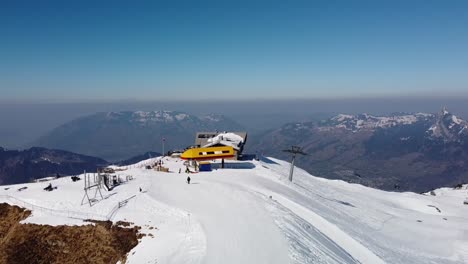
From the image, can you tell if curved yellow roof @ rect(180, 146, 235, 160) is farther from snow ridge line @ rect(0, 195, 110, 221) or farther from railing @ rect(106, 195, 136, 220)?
snow ridge line @ rect(0, 195, 110, 221)

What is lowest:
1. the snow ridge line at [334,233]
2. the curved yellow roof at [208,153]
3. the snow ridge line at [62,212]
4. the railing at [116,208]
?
the snow ridge line at [334,233]

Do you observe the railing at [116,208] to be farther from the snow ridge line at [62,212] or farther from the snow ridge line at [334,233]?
the snow ridge line at [334,233]

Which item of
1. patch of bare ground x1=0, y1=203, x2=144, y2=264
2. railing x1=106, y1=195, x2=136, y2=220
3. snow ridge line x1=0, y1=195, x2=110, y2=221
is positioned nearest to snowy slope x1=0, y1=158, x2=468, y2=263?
snow ridge line x1=0, y1=195, x2=110, y2=221

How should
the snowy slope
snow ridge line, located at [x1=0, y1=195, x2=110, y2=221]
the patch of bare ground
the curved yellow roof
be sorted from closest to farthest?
1. the snowy slope
2. the patch of bare ground
3. snow ridge line, located at [x1=0, y1=195, x2=110, y2=221]
4. the curved yellow roof

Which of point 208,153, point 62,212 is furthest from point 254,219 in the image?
point 208,153

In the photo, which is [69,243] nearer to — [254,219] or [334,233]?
[254,219]

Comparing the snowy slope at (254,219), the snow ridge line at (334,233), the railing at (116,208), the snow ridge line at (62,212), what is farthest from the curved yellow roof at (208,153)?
the snow ridge line at (62,212)

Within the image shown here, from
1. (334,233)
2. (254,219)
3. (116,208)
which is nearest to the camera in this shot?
(254,219)
